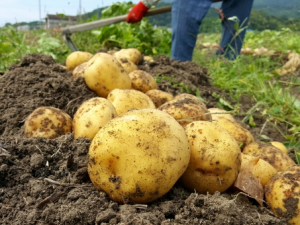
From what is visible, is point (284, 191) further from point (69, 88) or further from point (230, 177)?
point (69, 88)

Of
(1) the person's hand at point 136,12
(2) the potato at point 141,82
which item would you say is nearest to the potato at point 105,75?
(2) the potato at point 141,82

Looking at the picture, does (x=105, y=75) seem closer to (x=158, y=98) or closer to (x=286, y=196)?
(x=158, y=98)

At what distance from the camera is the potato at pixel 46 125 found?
1784 millimetres

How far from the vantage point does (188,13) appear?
14.6 feet

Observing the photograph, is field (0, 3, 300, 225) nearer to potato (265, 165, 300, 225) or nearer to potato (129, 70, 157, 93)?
potato (265, 165, 300, 225)

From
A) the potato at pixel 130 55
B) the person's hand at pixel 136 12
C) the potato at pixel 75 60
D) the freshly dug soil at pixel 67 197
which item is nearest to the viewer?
the freshly dug soil at pixel 67 197

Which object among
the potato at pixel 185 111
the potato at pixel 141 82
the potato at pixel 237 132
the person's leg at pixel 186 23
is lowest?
the potato at pixel 237 132

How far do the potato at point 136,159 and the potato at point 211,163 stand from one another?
147 mm

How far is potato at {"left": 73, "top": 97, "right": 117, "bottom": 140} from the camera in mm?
1670

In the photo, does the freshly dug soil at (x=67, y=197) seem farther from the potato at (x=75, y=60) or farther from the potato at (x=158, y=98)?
the potato at (x=75, y=60)

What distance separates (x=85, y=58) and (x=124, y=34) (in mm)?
2558

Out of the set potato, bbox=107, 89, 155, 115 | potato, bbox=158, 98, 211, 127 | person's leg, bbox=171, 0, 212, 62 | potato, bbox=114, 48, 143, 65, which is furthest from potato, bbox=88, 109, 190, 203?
person's leg, bbox=171, 0, 212, 62

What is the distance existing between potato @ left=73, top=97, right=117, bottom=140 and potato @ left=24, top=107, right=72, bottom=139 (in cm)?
12

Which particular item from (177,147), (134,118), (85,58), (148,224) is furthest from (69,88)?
(148,224)
